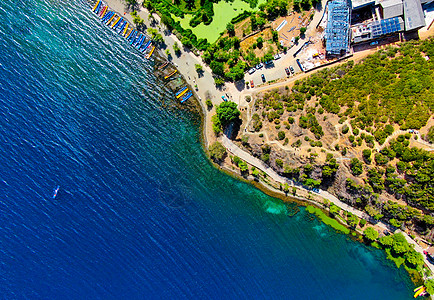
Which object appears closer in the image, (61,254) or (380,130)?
(380,130)

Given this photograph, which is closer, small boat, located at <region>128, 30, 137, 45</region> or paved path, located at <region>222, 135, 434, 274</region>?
paved path, located at <region>222, 135, 434, 274</region>

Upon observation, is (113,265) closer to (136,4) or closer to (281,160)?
(281,160)

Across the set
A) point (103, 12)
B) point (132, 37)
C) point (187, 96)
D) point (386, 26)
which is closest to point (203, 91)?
point (187, 96)

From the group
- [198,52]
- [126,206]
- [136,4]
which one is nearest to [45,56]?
[136,4]

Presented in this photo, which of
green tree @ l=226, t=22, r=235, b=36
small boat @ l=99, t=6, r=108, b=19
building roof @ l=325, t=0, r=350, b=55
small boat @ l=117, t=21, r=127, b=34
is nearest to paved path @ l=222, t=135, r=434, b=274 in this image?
green tree @ l=226, t=22, r=235, b=36

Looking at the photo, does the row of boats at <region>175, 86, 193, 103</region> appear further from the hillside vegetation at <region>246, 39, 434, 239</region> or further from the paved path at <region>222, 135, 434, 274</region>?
the hillside vegetation at <region>246, 39, 434, 239</region>

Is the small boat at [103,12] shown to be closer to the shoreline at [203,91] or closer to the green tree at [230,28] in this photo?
the shoreline at [203,91]
